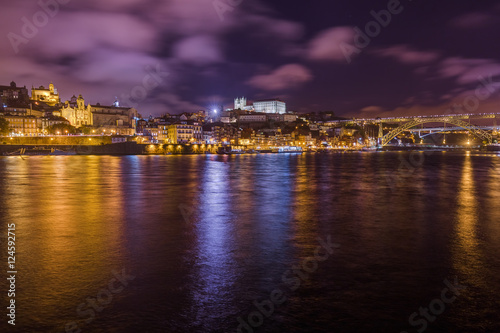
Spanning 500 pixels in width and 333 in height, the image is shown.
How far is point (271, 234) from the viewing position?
35.7 ft

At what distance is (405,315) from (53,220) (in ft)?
39.3

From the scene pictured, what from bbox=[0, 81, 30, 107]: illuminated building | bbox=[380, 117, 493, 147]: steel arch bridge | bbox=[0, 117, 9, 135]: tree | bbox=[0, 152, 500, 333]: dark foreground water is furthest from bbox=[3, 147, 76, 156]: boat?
bbox=[380, 117, 493, 147]: steel arch bridge

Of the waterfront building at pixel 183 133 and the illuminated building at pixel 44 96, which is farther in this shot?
the illuminated building at pixel 44 96

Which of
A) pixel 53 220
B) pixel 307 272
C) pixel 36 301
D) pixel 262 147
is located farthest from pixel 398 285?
pixel 262 147

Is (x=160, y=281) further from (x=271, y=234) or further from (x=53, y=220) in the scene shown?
(x=53, y=220)

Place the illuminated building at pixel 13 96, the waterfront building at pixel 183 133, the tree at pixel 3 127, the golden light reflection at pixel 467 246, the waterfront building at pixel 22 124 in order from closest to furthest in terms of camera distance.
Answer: the golden light reflection at pixel 467 246 → the tree at pixel 3 127 → the waterfront building at pixel 22 124 → the waterfront building at pixel 183 133 → the illuminated building at pixel 13 96

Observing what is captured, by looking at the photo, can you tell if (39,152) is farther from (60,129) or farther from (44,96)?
(44,96)

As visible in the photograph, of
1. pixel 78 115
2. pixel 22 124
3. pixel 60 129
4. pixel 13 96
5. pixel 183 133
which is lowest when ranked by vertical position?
pixel 183 133

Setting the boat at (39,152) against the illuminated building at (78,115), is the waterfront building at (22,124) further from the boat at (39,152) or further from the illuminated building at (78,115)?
the boat at (39,152)

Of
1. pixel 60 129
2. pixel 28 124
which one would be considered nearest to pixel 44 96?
pixel 28 124

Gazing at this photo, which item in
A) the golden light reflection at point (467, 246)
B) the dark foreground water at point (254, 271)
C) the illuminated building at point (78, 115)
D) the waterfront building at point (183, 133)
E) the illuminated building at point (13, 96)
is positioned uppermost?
the illuminated building at point (13, 96)

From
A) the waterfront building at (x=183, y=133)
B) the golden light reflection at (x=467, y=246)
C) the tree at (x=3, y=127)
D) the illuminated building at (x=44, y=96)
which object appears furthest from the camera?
the illuminated building at (x=44, y=96)

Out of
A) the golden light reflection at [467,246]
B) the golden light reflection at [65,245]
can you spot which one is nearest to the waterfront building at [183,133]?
the golden light reflection at [65,245]

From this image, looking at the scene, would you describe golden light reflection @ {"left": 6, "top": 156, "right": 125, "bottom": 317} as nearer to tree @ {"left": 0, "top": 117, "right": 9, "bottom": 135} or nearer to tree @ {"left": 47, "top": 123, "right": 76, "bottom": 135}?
tree @ {"left": 0, "top": 117, "right": 9, "bottom": 135}
